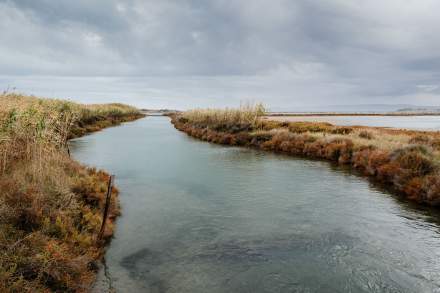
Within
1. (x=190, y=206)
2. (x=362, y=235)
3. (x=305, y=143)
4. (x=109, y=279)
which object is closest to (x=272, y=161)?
(x=305, y=143)

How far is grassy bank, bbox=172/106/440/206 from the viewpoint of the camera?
1513cm

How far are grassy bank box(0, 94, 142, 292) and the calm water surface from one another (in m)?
0.85

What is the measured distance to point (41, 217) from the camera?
7.66m

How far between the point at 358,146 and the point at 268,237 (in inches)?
639

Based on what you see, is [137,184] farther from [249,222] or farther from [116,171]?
[249,222]

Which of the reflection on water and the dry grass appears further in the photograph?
the reflection on water

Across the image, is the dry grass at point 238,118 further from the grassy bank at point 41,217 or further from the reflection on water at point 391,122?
the grassy bank at point 41,217

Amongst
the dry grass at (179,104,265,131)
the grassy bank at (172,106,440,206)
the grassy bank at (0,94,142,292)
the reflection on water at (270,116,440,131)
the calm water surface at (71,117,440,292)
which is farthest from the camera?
the reflection on water at (270,116,440,131)

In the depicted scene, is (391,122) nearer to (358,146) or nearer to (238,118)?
(238,118)

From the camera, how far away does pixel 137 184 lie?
16375mm

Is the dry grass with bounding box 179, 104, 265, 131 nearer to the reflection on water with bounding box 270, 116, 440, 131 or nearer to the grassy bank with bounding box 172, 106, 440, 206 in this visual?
the grassy bank with bounding box 172, 106, 440, 206

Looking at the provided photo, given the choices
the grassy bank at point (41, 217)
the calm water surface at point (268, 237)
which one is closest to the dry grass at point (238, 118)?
the calm water surface at point (268, 237)

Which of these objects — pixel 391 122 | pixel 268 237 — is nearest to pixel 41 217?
pixel 268 237

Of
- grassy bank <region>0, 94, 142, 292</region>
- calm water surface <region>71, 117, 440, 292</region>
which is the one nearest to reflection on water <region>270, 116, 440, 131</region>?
calm water surface <region>71, 117, 440, 292</region>
